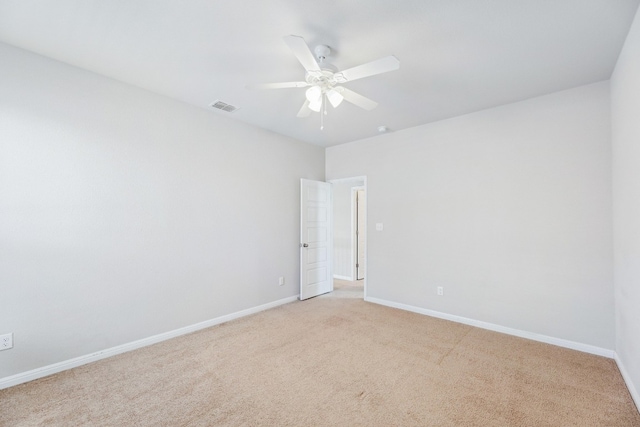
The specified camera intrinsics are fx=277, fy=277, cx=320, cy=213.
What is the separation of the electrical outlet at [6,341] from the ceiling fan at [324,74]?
2748mm

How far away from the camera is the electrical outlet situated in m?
2.16

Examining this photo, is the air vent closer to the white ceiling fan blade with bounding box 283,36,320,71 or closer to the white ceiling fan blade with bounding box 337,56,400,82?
the white ceiling fan blade with bounding box 283,36,320,71

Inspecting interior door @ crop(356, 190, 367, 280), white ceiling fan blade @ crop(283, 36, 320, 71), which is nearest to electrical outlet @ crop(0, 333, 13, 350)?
white ceiling fan blade @ crop(283, 36, 320, 71)

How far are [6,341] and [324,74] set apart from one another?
3.25m

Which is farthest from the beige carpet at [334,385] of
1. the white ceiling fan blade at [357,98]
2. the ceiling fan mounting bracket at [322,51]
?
the ceiling fan mounting bracket at [322,51]

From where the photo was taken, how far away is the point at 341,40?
2.10 metres

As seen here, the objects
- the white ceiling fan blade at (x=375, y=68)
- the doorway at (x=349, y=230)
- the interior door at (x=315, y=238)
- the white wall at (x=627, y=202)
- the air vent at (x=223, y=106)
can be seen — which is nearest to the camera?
the white ceiling fan blade at (x=375, y=68)

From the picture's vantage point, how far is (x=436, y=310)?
382 centimetres

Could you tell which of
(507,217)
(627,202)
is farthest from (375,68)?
(507,217)

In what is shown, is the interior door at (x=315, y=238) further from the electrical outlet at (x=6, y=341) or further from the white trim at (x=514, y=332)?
the electrical outlet at (x=6, y=341)

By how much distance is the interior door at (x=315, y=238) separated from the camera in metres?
4.59

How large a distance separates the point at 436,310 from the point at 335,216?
315 cm

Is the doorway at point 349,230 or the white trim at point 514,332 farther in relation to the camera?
the doorway at point 349,230

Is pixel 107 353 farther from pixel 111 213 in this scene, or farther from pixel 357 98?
pixel 357 98
